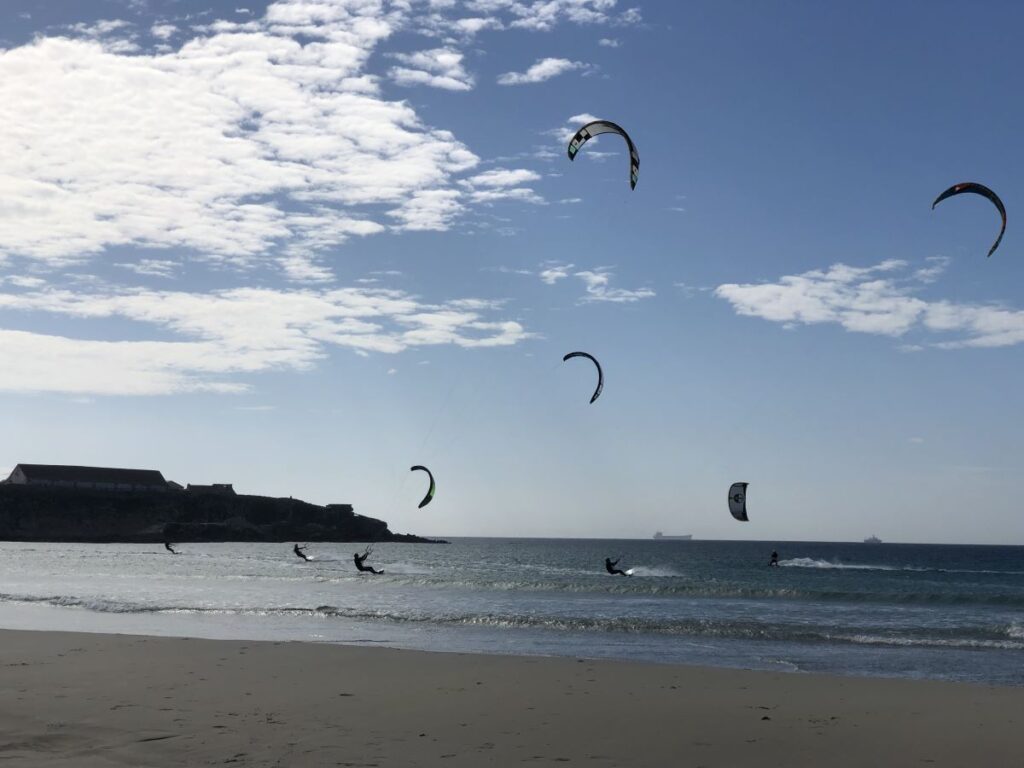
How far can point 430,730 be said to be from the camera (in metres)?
8.94

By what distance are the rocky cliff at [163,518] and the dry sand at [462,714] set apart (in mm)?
98993

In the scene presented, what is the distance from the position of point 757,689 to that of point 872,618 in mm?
14956

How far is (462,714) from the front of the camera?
9844mm

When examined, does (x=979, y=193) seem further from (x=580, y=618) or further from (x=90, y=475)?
(x=90, y=475)

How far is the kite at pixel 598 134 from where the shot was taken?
17.7 m

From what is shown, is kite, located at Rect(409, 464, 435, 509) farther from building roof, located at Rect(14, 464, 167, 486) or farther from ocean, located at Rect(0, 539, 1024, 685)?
building roof, located at Rect(14, 464, 167, 486)

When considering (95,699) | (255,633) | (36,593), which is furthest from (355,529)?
(95,699)

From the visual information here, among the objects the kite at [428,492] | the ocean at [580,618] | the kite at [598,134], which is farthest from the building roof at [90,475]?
the kite at [598,134]

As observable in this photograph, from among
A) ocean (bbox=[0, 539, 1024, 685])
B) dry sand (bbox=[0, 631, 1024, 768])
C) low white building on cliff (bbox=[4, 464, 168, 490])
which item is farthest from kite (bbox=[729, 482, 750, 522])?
low white building on cliff (bbox=[4, 464, 168, 490])

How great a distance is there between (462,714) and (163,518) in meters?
114

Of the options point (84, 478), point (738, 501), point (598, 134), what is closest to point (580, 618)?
point (738, 501)

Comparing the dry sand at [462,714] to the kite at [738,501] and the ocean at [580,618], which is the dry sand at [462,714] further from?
the kite at [738,501]

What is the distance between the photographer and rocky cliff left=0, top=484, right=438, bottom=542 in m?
107

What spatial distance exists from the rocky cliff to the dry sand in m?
99.0
